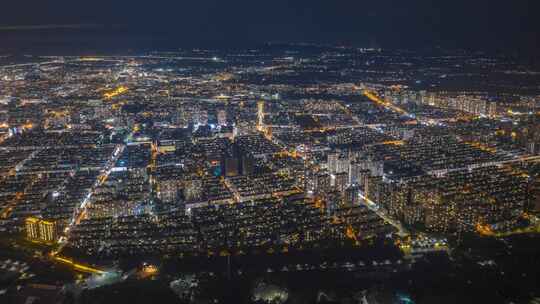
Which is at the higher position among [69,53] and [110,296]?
[69,53]

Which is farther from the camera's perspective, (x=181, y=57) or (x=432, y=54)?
(x=181, y=57)

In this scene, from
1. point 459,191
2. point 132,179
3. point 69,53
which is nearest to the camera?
point 459,191

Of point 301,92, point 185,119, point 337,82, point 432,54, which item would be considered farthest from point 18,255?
point 432,54

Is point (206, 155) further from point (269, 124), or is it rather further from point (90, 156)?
point (269, 124)

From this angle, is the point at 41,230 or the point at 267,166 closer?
the point at 41,230

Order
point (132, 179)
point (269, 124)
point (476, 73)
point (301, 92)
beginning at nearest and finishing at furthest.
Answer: point (132, 179), point (269, 124), point (301, 92), point (476, 73)

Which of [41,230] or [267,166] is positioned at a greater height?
[267,166]
